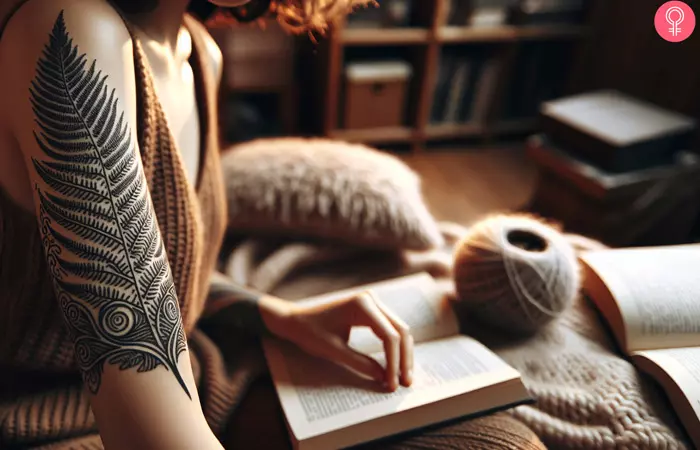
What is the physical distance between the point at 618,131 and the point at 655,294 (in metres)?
0.87

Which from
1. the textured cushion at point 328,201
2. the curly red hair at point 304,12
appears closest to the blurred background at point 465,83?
the textured cushion at point 328,201

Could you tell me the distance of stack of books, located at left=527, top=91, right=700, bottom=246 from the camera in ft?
4.93

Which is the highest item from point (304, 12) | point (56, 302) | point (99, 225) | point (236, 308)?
point (304, 12)

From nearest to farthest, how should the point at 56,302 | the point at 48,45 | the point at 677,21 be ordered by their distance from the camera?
1. the point at 48,45
2. the point at 56,302
3. the point at 677,21

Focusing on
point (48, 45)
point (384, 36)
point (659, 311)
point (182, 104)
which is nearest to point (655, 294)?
point (659, 311)

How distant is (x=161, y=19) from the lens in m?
0.62

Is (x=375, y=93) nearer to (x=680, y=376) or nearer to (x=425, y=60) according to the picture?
(x=425, y=60)

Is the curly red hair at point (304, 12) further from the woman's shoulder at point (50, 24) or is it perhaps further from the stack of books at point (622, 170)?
the stack of books at point (622, 170)

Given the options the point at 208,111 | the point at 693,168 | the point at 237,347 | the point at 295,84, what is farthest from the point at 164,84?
the point at 295,84

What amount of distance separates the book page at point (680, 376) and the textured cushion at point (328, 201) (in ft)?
1.36

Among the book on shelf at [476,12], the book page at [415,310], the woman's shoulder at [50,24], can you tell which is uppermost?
the woman's shoulder at [50,24]

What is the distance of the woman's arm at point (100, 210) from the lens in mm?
457

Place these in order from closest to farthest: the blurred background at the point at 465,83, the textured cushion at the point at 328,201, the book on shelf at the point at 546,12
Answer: the textured cushion at the point at 328,201 → the blurred background at the point at 465,83 → the book on shelf at the point at 546,12

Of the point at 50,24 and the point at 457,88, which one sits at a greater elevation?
the point at 50,24
